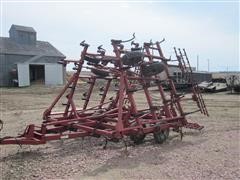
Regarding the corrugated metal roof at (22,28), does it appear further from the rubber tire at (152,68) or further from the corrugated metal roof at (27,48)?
the rubber tire at (152,68)

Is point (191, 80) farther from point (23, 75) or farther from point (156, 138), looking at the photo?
point (23, 75)

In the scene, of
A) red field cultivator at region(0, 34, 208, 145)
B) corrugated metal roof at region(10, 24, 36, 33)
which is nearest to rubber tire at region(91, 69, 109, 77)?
red field cultivator at region(0, 34, 208, 145)

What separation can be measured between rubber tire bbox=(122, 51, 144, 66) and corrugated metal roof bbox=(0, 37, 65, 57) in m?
35.9

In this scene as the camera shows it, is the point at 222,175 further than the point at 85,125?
No

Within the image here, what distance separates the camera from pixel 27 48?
45.1m

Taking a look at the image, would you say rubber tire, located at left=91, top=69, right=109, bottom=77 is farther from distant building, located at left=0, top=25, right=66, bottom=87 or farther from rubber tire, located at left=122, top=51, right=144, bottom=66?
distant building, located at left=0, top=25, right=66, bottom=87

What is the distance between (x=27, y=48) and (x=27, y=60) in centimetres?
208

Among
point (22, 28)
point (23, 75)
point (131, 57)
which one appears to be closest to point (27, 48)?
point (22, 28)

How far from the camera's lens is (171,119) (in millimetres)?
8609

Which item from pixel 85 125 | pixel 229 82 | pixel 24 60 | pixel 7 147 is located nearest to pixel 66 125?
pixel 85 125

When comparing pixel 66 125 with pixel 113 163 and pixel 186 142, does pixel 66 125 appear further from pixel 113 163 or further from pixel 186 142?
pixel 186 142

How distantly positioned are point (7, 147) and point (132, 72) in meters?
3.20

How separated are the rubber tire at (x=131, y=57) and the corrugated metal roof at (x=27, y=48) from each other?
35.9 m

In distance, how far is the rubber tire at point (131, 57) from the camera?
8141 mm
